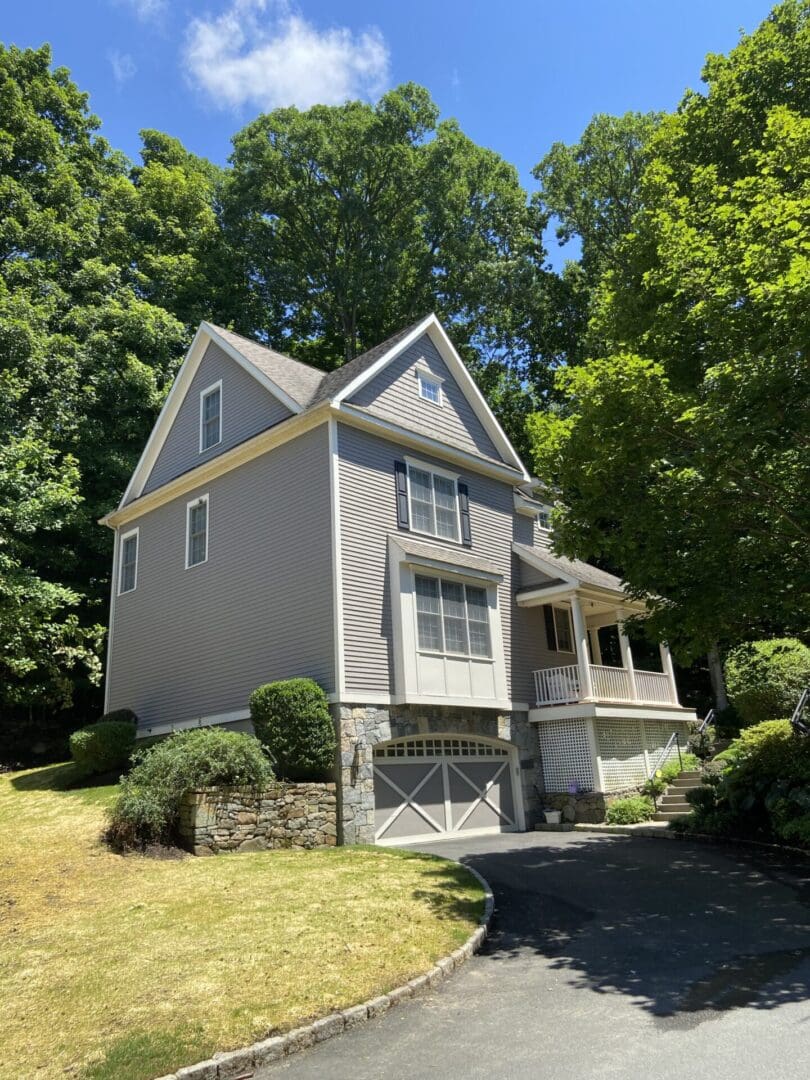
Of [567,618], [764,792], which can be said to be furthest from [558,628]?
[764,792]

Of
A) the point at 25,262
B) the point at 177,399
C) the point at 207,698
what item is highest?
the point at 25,262

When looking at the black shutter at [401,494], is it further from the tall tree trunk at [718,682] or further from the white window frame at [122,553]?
the tall tree trunk at [718,682]

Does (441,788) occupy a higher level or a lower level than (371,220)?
lower

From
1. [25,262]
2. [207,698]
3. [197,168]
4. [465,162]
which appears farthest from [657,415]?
[197,168]

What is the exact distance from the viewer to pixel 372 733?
14.4 metres

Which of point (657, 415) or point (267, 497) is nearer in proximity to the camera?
point (657, 415)

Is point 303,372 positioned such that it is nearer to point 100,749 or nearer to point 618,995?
point 100,749

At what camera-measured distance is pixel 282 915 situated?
27.5ft

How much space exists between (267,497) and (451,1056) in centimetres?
1285

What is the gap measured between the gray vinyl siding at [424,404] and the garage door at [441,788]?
7.23 metres

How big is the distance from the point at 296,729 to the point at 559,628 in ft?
31.4

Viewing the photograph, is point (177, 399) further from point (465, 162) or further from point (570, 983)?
point (465, 162)

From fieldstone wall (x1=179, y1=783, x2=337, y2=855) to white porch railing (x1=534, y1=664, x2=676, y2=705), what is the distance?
698 centimetres

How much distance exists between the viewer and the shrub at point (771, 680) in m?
20.5
